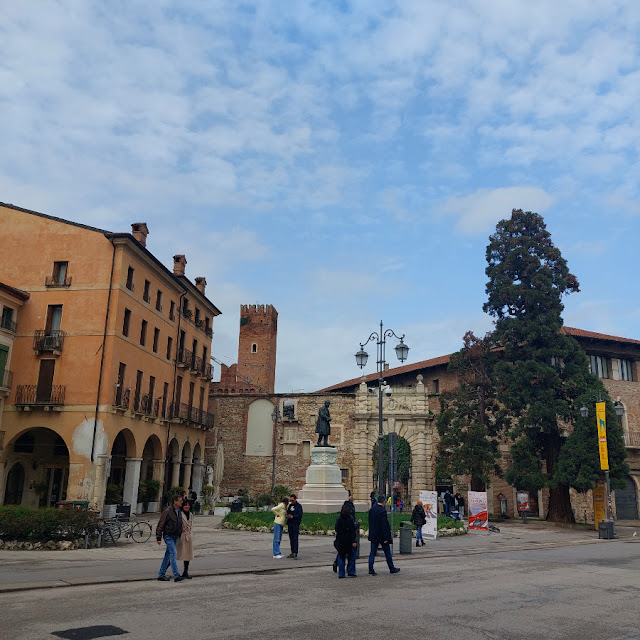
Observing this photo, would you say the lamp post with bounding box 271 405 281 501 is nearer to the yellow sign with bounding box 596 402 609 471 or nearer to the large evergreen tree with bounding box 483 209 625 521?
the large evergreen tree with bounding box 483 209 625 521

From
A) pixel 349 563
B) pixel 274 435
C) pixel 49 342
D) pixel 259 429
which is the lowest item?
pixel 349 563

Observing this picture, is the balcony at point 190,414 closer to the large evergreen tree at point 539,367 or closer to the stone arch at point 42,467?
the stone arch at point 42,467

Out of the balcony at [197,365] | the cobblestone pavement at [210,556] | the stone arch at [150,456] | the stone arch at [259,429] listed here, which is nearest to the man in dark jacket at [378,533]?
the cobblestone pavement at [210,556]

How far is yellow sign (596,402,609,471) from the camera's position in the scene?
2922cm

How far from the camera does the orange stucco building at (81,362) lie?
2900 cm

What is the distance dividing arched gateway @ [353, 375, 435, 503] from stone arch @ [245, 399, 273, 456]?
257 inches

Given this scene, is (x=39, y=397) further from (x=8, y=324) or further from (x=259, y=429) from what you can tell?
(x=259, y=429)

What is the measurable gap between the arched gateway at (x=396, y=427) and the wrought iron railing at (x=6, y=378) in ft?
77.5

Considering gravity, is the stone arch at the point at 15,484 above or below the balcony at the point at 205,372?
below

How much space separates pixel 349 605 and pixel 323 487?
19.0 m

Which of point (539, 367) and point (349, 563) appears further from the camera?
point (539, 367)

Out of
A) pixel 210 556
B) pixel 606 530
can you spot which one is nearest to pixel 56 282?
pixel 210 556

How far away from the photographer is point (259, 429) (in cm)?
4631

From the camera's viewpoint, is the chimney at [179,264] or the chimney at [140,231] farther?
the chimney at [179,264]
